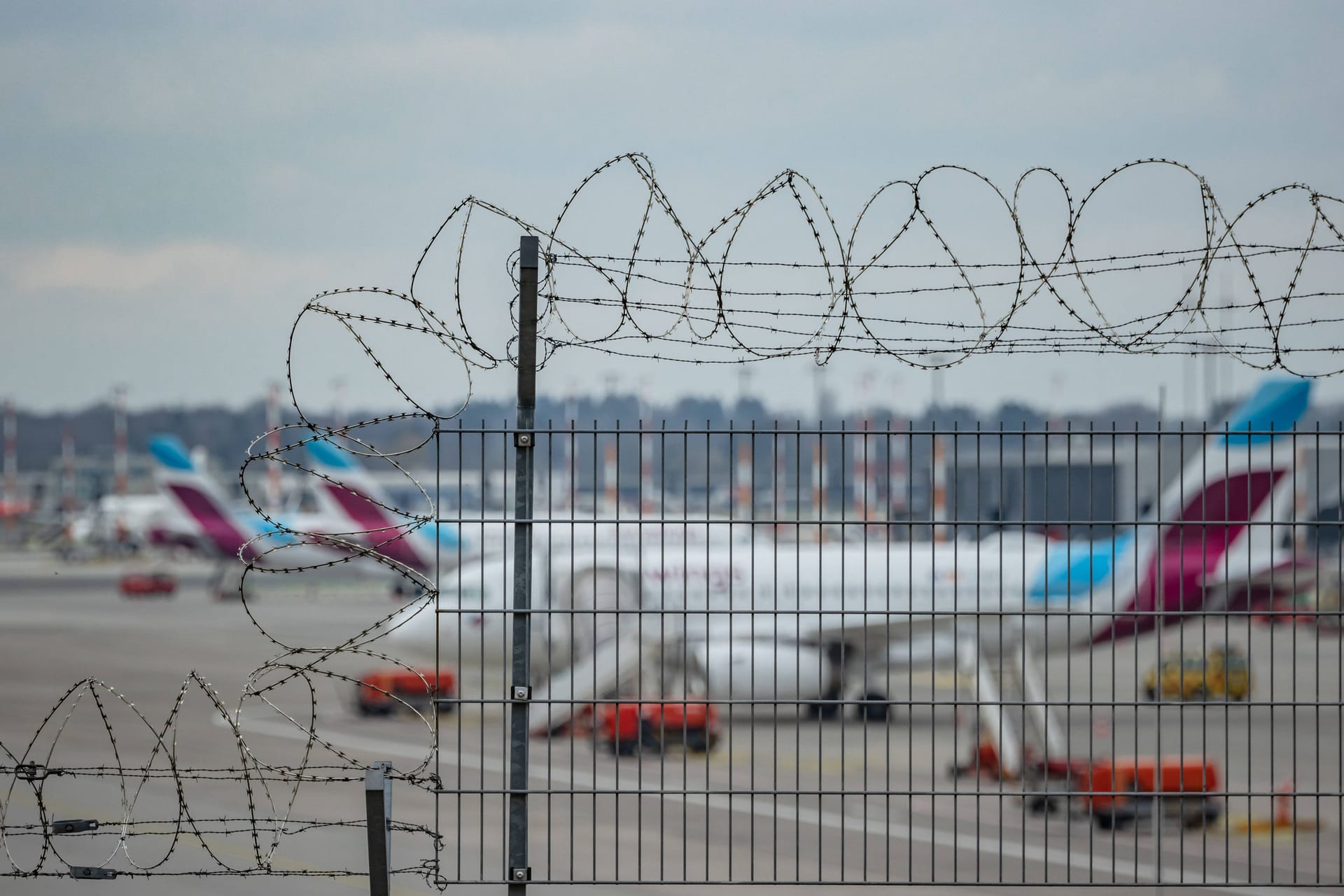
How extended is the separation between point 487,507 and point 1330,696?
83.0ft

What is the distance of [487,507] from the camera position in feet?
139

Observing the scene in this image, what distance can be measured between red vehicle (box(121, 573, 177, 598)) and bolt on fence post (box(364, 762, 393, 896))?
44.7 meters

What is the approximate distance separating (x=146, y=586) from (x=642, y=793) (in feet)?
150

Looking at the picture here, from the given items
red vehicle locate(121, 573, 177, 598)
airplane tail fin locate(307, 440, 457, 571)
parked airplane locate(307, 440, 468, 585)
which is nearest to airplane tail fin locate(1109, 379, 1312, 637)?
parked airplane locate(307, 440, 468, 585)

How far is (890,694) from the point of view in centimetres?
982

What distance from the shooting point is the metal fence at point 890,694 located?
6613 millimetres

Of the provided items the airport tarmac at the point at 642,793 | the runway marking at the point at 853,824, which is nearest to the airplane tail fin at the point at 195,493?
the airport tarmac at the point at 642,793

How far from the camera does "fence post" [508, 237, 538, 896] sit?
5.59 meters

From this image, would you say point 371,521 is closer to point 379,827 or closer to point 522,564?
point 379,827

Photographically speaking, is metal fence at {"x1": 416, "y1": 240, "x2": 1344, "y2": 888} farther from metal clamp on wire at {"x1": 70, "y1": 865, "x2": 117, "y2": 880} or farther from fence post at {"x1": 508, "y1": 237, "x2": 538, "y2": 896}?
metal clamp on wire at {"x1": 70, "y1": 865, "x2": 117, "y2": 880}

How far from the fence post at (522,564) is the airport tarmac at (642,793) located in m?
0.17

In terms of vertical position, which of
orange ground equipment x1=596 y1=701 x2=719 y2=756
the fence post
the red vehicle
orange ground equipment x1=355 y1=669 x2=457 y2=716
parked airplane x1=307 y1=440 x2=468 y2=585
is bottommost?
the red vehicle

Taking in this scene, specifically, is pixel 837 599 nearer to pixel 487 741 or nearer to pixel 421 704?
pixel 487 741

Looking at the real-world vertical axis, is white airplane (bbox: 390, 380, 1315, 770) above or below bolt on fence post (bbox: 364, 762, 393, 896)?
below
